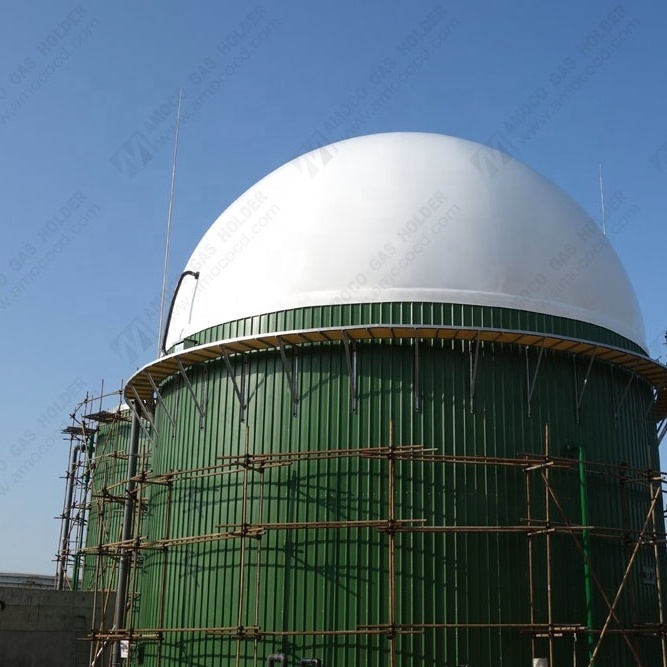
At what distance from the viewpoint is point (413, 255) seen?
20797 millimetres

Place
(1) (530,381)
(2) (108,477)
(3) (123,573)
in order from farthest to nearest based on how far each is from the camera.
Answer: (2) (108,477) < (3) (123,573) < (1) (530,381)

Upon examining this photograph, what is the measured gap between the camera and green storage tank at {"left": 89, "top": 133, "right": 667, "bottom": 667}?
1877 centimetres

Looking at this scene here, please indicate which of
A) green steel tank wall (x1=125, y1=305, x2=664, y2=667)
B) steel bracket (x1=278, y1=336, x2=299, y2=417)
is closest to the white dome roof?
green steel tank wall (x1=125, y1=305, x2=664, y2=667)

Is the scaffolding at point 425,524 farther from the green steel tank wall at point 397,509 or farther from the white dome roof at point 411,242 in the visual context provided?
the white dome roof at point 411,242

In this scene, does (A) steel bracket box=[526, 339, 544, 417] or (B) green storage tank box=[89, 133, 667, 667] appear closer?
(B) green storage tank box=[89, 133, 667, 667]

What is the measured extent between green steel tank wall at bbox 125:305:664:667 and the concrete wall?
25.6 ft

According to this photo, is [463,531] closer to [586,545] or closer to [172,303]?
[586,545]

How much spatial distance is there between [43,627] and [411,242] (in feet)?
55.4

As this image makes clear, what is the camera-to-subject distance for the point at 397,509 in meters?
19.1

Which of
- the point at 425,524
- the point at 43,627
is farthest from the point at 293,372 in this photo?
the point at 43,627

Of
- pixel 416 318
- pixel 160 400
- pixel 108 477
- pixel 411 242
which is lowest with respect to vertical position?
pixel 160 400

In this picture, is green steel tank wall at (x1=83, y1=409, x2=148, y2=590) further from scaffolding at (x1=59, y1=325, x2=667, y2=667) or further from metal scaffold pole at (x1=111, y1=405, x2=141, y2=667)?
scaffolding at (x1=59, y1=325, x2=667, y2=667)

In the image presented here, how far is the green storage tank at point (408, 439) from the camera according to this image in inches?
739

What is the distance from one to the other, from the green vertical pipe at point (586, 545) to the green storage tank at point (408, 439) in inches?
2.4
